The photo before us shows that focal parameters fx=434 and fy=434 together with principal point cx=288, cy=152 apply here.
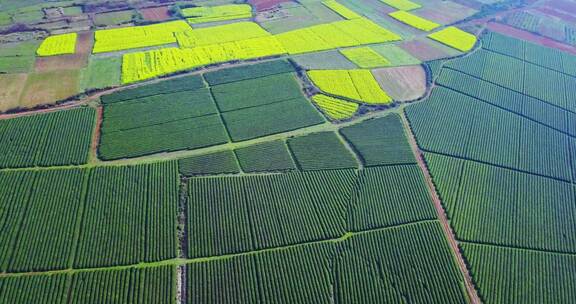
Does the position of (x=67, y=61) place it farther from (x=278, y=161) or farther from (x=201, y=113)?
(x=278, y=161)

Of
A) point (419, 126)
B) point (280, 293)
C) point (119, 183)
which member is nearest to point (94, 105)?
point (119, 183)

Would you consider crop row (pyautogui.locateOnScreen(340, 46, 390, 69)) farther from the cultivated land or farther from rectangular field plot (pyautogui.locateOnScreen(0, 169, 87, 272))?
rectangular field plot (pyautogui.locateOnScreen(0, 169, 87, 272))

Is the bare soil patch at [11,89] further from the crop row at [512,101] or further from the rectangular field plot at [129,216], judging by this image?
the crop row at [512,101]

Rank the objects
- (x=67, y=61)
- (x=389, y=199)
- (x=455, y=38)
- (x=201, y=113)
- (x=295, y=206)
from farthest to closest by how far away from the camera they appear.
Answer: (x=455, y=38), (x=67, y=61), (x=201, y=113), (x=389, y=199), (x=295, y=206)

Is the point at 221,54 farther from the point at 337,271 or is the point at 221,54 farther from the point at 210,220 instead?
the point at 337,271

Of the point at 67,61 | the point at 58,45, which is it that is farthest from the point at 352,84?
the point at 58,45

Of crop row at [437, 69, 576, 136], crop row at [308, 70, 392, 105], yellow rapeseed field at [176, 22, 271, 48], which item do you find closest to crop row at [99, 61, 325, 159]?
crop row at [308, 70, 392, 105]
